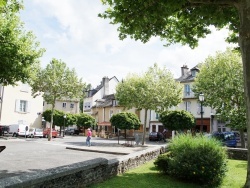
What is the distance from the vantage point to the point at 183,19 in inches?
445

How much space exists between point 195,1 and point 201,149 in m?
5.09

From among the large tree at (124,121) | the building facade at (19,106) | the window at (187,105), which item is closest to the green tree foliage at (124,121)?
the large tree at (124,121)

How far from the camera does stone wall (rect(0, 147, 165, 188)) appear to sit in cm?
595

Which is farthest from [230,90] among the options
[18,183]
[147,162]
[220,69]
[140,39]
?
[18,183]

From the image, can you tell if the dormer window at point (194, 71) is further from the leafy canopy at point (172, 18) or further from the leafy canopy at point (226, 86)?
the leafy canopy at point (172, 18)

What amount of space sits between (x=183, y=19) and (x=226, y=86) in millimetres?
15975

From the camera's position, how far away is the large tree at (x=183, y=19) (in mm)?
8039

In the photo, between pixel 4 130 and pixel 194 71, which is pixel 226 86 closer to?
pixel 194 71

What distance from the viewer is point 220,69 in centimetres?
2678

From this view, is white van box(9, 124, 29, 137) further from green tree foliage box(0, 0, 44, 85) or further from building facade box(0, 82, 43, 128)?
green tree foliage box(0, 0, 44, 85)

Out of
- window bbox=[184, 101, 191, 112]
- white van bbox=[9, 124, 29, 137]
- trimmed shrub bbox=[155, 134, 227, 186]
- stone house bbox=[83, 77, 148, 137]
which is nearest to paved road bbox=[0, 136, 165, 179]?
trimmed shrub bbox=[155, 134, 227, 186]

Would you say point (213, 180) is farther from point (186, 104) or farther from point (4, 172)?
point (186, 104)

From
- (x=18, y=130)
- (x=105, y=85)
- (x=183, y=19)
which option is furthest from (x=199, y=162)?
(x=105, y=85)

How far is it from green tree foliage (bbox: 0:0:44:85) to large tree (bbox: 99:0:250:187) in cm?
642
